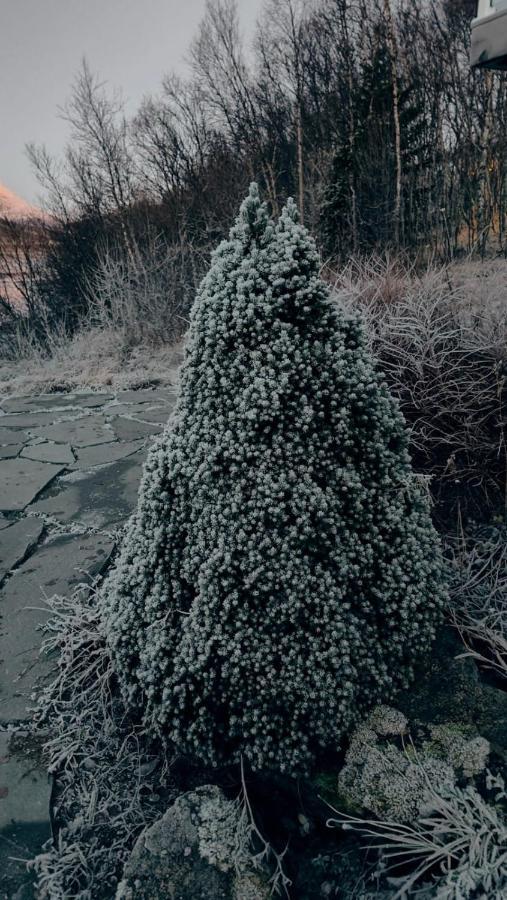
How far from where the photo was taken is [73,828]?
61.4 inches

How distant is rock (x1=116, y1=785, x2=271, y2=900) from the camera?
1303 mm

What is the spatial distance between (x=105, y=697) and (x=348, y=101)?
18981 millimetres

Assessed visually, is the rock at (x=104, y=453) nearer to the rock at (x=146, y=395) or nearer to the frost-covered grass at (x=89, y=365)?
the rock at (x=146, y=395)

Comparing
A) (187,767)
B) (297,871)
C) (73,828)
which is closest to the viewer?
(297,871)

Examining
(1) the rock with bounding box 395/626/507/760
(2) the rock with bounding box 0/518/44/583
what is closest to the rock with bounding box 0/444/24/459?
(2) the rock with bounding box 0/518/44/583

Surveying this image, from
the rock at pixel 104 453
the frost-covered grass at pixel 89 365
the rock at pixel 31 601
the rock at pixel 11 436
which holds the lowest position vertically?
the rock at pixel 31 601

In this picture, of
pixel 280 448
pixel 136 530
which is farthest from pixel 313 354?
pixel 136 530

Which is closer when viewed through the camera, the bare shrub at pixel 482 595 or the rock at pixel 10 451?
the bare shrub at pixel 482 595

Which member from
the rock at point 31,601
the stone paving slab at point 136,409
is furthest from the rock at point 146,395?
the rock at point 31,601

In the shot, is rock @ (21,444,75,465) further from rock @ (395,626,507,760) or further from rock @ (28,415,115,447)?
rock @ (395,626,507,760)

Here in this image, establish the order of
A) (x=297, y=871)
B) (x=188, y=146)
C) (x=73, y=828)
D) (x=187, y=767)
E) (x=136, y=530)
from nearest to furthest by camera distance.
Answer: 1. (x=297, y=871)
2. (x=73, y=828)
3. (x=187, y=767)
4. (x=136, y=530)
5. (x=188, y=146)

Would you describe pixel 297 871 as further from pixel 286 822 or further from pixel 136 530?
pixel 136 530

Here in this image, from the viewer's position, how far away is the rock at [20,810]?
56.2 inches

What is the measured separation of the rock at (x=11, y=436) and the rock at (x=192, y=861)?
4.14 metres
